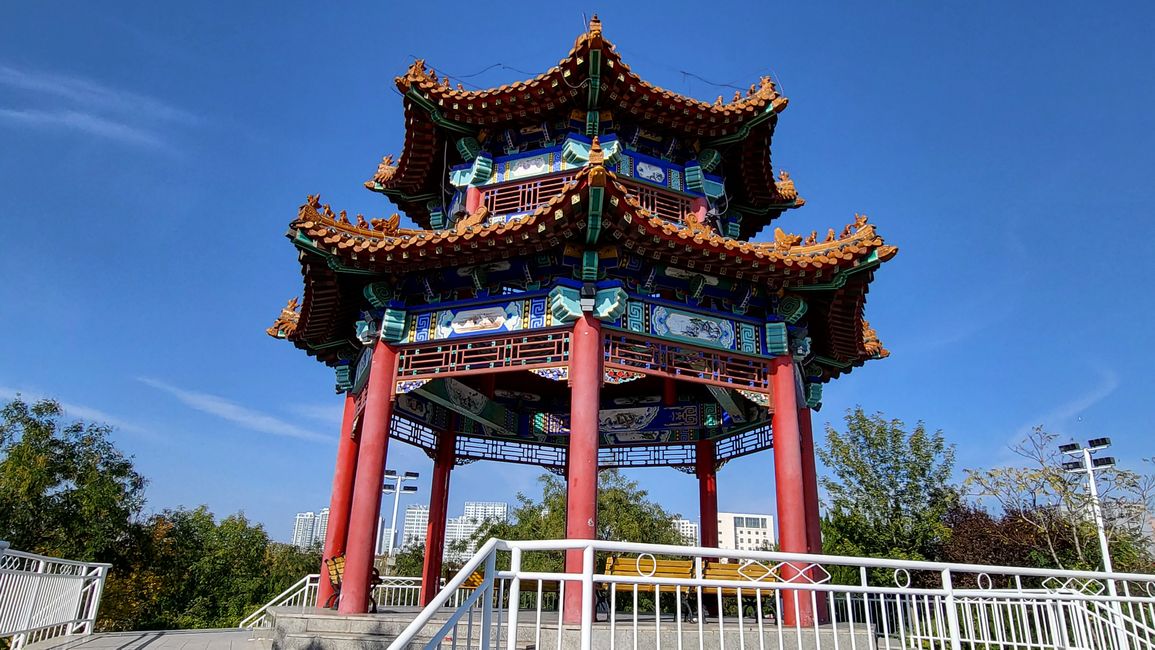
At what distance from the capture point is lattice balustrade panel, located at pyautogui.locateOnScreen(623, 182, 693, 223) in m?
12.6

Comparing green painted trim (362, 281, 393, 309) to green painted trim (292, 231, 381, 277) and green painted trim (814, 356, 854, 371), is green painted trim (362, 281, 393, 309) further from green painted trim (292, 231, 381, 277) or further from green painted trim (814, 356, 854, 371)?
green painted trim (814, 356, 854, 371)

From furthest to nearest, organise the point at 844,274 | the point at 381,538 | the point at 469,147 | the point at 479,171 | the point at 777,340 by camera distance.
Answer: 1. the point at 381,538
2. the point at 469,147
3. the point at 479,171
4. the point at 777,340
5. the point at 844,274

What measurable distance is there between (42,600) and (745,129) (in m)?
12.9

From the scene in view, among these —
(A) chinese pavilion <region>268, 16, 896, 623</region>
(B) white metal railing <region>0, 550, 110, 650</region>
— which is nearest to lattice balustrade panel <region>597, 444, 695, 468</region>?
(A) chinese pavilion <region>268, 16, 896, 623</region>

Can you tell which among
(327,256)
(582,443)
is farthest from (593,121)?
(582,443)

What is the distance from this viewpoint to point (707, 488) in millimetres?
14227

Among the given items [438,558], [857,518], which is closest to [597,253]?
[438,558]

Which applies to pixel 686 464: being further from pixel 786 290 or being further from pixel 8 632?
pixel 8 632

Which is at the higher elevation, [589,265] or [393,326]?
[589,265]

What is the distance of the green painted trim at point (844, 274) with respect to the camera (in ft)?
33.0

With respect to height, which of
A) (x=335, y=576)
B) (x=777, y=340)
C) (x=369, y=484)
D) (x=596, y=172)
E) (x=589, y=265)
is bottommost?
(x=335, y=576)

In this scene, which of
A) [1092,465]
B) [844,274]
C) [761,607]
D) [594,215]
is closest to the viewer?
[761,607]

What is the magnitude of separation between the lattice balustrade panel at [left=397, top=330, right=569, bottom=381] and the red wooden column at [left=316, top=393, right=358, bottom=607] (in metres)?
2.17

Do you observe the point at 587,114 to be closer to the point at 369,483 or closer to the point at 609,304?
the point at 609,304
